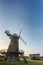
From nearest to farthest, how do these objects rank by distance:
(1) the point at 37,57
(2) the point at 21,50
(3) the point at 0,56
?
(2) the point at 21,50
(3) the point at 0,56
(1) the point at 37,57

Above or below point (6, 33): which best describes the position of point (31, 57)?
below

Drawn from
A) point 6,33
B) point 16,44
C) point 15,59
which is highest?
point 6,33

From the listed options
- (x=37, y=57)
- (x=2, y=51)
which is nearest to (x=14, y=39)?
(x=2, y=51)

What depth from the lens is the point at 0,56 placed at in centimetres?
2005

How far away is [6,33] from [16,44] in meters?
1.55

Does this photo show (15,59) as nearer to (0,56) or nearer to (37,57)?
(0,56)

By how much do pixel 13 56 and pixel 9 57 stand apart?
1.40 ft

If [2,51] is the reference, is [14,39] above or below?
above

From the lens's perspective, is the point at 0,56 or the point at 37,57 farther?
the point at 37,57

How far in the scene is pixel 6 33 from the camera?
19.4m

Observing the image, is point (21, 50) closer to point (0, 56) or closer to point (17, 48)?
point (17, 48)

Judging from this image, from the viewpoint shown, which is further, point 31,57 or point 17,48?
point 31,57

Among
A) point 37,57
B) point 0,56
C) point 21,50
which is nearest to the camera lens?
point 21,50

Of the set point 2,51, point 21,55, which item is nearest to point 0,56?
point 2,51
